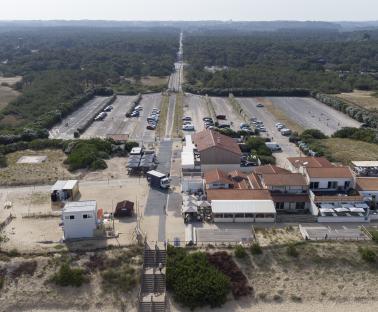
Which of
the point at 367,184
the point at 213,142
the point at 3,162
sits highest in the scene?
the point at 213,142

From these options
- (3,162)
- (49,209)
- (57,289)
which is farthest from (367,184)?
(3,162)

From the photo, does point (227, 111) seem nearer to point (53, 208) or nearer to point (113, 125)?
point (113, 125)

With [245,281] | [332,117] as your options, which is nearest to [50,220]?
[245,281]

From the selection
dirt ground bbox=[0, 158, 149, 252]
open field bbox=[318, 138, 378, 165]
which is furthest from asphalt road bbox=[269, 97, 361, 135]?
dirt ground bbox=[0, 158, 149, 252]

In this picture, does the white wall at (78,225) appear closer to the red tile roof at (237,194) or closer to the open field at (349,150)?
the red tile roof at (237,194)

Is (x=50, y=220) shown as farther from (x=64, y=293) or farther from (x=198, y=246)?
(x=198, y=246)

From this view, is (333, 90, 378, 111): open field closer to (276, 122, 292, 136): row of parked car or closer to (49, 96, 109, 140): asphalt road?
(276, 122, 292, 136): row of parked car

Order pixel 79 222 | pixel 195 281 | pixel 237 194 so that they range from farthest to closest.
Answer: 1. pixel 237 194
2. pixel 79 222
3. pixel 195 281
